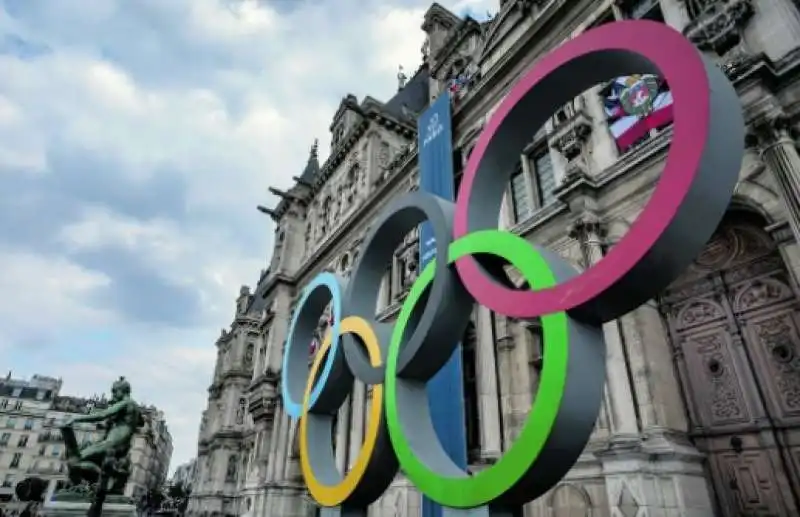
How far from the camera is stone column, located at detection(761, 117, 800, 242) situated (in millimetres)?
7473

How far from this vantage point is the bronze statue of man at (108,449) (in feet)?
42.0

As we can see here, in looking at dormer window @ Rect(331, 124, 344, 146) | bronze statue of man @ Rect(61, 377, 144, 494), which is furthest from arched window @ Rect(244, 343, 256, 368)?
bronze statue of man @ Rect(61, 377, 144, 494)

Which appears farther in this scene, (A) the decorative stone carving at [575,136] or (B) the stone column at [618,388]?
(A) the decorative stone carving at [575,136]

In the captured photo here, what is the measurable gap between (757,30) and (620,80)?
2.94m

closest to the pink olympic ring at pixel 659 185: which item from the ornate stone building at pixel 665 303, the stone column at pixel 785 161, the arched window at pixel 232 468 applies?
the ornate stone building at pixel 665 303

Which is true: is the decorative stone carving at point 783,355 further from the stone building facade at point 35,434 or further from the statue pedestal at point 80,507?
the stone building facade at point 35,434

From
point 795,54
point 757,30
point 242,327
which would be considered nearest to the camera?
point 795,54

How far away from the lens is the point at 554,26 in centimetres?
1491

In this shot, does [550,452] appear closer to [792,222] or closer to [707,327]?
[792,222]

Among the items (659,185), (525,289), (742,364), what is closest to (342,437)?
(742,364)

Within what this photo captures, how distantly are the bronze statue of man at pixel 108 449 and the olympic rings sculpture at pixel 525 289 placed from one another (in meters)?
8.84

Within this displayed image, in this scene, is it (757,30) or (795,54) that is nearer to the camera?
(795,54)

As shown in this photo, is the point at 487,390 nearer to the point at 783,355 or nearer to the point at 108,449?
the point at 783,355

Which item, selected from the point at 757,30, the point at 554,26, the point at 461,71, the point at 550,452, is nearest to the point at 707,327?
the point at 757,30
